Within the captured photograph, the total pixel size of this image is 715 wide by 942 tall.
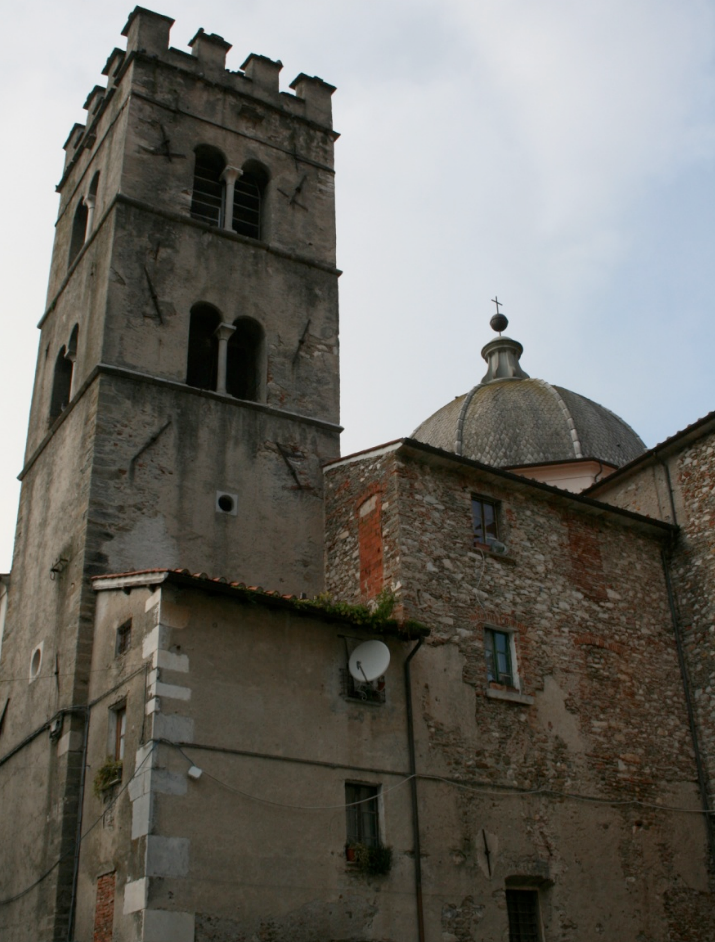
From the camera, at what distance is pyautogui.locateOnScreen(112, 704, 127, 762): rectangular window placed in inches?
575

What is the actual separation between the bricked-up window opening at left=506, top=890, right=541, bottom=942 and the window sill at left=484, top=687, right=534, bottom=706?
2804 mm

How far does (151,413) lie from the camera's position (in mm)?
19594

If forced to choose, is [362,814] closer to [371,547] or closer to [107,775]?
[107,775]

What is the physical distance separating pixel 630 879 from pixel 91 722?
8.64 m

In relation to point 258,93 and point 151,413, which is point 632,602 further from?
point 258,93

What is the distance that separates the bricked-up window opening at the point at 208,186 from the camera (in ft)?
76.7

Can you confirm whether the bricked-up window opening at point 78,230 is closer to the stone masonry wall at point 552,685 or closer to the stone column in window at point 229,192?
the stone column in window at point 229,192

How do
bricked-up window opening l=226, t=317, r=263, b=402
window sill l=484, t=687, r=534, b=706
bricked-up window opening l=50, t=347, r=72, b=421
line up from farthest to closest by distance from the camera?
bricked-up window opening l=50, t=347, r=72, b=421 → bricked-up window opening l=226, t=317, r=263, b=402 → window sill l=484, t=687, r=534, b=706

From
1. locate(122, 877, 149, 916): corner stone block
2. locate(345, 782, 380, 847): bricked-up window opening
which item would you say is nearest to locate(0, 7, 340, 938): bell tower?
locate(122, 877, 149, 916): corner stone block

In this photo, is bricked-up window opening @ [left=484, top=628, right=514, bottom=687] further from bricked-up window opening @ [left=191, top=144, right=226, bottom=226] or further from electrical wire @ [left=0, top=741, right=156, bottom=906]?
bricked-up window opening @ [left=191, top=144, right=226, bottom=226]

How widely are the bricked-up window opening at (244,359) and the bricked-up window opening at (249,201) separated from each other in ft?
8.79

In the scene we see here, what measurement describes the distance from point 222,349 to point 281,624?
25.3ft

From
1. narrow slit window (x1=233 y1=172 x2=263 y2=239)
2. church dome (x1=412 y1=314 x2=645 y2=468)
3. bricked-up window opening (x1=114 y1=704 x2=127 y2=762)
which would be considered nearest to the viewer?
bricked-up window opening (x1=114 y1=704 x2=127 y2=762)

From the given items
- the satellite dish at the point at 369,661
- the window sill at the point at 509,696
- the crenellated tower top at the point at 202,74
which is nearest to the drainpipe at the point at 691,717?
the window sill at the point at 509,696
